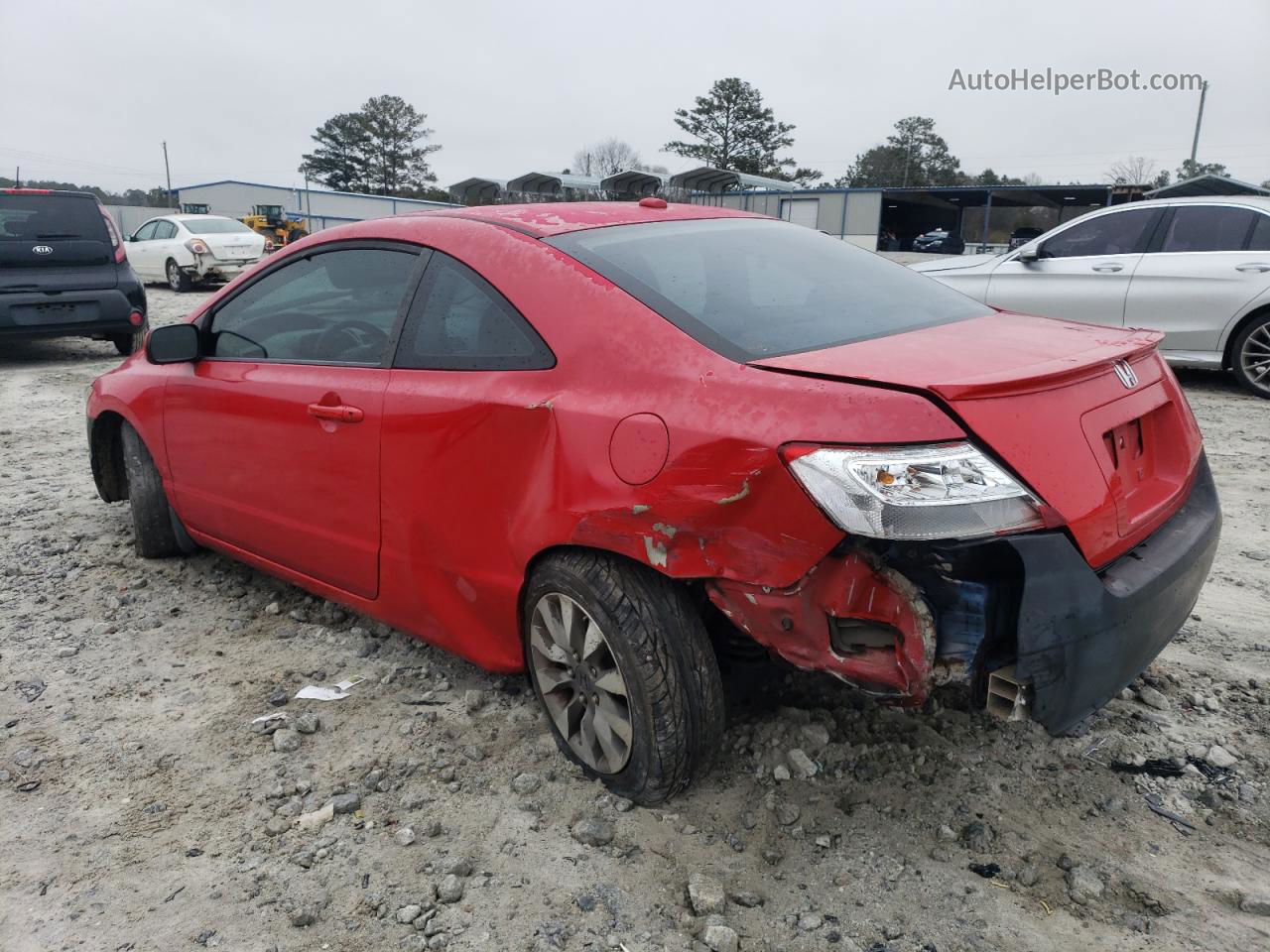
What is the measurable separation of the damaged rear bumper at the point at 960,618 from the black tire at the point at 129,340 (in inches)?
392

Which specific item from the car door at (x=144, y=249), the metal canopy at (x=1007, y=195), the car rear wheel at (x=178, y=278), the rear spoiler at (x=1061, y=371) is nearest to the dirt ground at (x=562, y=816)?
the rear spoiler at (x=1061, y=371)

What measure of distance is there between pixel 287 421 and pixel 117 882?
1.44 metres

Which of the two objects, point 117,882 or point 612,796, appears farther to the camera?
point 612,796

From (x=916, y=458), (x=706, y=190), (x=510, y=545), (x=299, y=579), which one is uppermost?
(x=706, y=190)

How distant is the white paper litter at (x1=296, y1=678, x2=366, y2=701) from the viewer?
121 inches

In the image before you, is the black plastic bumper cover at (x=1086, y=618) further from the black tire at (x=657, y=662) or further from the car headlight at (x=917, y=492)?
the black tire at (x=657, y=662)

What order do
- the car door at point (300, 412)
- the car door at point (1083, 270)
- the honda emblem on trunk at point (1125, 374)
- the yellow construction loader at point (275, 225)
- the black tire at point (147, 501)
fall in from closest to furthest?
the honda emblem on trunk at point (1125, 374)
the car door at point (300, 412)
the black tire at point (147, 501)
the car door at point (1083, 270)
the yellow construction loader at point (275, 225)

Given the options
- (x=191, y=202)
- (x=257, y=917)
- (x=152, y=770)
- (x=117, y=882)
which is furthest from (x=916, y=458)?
(x=191, y=202)

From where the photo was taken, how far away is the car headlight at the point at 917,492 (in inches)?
72.7

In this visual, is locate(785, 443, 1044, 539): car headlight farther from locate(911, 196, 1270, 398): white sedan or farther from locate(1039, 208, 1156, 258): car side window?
locate(1039, 208, 1156, 258): car side window

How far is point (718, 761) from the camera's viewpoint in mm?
2600

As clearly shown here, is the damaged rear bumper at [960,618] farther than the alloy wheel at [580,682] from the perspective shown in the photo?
No

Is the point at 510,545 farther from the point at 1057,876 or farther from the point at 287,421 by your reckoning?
the point at 1057,876

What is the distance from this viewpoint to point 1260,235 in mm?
7547
